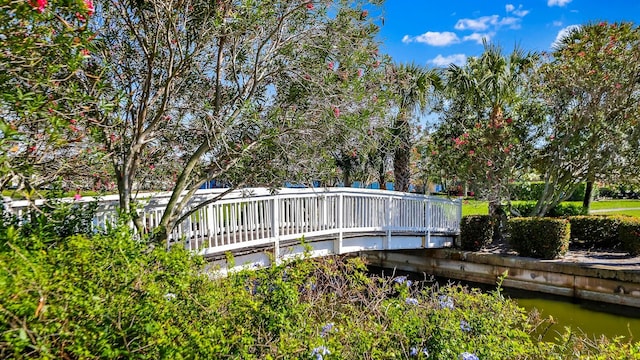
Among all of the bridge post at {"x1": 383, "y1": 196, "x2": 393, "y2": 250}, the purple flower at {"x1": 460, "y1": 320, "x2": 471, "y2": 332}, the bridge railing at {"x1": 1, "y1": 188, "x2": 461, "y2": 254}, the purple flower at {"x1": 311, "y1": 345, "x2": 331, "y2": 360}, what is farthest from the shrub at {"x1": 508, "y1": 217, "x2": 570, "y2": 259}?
the purple flower at {"x1": 311, "y1": 345, "x2": 331, "y2": 360}

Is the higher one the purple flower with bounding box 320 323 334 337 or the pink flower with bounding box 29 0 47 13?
the pink flower with bounding box 29 0 47 13

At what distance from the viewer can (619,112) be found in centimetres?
1028

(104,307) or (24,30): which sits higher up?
(24,30)

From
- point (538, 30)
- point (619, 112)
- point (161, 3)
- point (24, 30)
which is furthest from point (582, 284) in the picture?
point (24, 30)

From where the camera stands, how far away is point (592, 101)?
10.2 m

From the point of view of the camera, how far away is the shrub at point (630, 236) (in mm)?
9703

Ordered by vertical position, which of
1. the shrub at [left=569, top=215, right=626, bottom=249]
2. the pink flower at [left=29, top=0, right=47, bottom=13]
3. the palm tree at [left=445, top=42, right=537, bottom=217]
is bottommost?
the shrub at [left=569, top=215, right=626, bottom=249]

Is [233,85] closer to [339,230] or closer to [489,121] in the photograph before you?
[339,230]

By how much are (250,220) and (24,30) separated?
5020 mm

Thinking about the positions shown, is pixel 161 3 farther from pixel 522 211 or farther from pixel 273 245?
pixel 522 211

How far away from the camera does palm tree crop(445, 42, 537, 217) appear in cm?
1142

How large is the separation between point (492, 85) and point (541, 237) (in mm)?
4517

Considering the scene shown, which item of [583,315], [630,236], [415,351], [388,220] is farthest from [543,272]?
[415,351]

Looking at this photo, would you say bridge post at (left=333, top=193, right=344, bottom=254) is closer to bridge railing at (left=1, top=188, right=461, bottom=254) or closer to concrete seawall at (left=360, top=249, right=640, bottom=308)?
bridge railing at (left=1, top=188, right=461, bottom=254)
